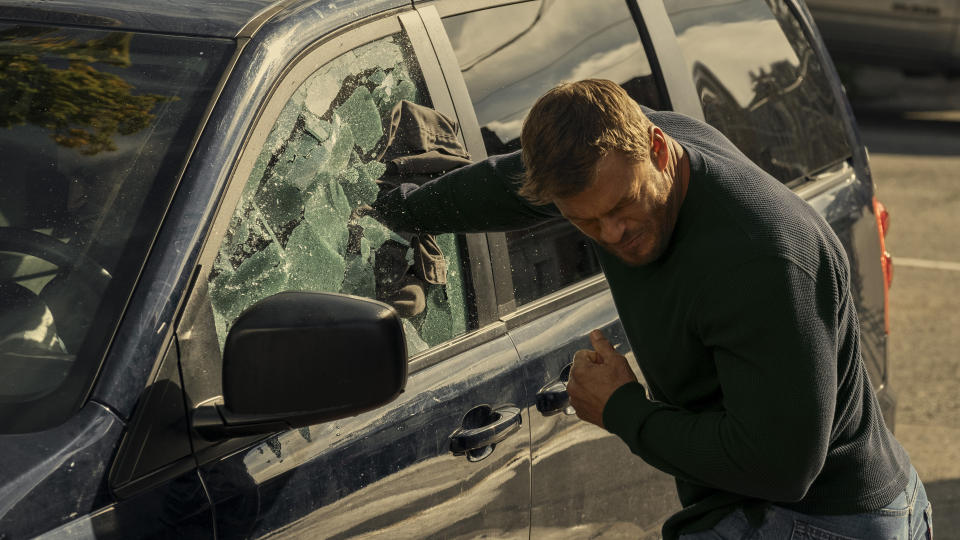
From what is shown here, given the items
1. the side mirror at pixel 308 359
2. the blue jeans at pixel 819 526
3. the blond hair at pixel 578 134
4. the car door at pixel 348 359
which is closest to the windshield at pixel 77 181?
the car door at pixel 348 359

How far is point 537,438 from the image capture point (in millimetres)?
2443

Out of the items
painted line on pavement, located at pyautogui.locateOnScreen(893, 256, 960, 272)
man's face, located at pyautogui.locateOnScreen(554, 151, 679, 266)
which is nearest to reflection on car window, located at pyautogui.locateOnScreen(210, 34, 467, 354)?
man's face, located at pyautogui.locateOnScreen(554, 151, 679, 266)

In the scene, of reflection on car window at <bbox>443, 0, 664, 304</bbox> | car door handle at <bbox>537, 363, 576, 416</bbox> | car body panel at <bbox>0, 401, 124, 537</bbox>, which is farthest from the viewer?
reflection on car window at <bbox>443, 0, 664, 304</bbox>

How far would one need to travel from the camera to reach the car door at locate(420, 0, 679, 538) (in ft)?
8.20

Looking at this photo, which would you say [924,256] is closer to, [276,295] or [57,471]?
[276,295]

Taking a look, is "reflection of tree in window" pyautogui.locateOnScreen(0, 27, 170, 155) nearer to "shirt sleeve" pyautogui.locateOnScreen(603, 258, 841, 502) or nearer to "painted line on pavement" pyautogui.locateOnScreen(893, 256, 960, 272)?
"shirt sleeve" pyautogui.locateOnScreen(603, 258, 841, 502)

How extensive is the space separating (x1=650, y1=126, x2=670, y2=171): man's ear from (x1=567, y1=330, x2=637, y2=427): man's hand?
1.28 ft

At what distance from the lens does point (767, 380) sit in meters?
1.90

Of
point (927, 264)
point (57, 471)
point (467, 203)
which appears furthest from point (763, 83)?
point (927, 264)

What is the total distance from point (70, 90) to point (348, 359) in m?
0.85

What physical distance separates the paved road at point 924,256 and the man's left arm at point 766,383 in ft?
9.83

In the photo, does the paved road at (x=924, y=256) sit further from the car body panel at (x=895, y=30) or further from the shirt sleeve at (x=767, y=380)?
the shirt sleeve at (x=767, y=380)

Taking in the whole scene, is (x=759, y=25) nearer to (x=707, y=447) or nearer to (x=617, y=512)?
(x=617, y=512)

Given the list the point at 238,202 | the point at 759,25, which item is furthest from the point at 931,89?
the point at 238,202
